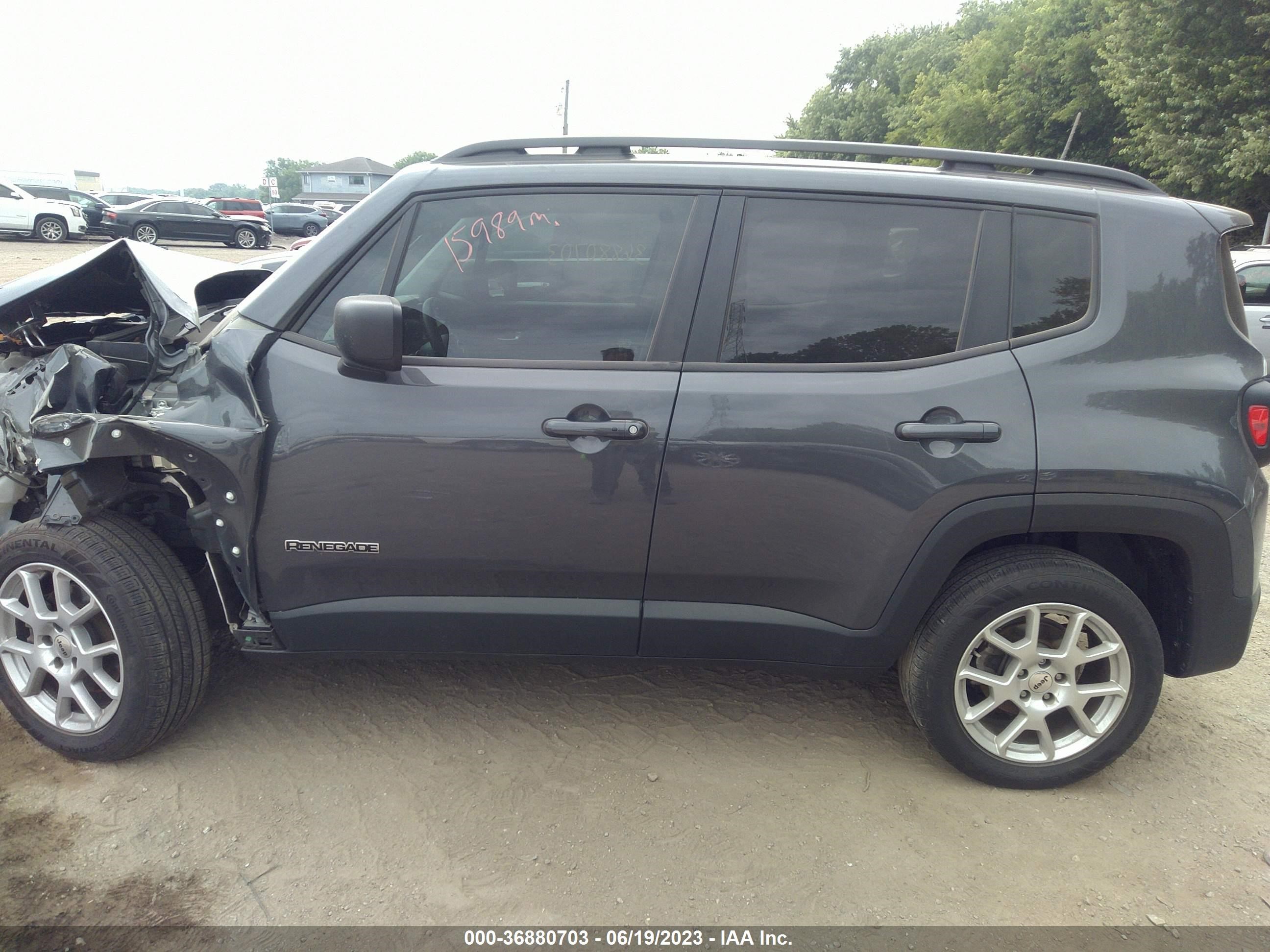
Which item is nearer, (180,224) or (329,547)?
(329,547)

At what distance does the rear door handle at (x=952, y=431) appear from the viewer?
8.29ft

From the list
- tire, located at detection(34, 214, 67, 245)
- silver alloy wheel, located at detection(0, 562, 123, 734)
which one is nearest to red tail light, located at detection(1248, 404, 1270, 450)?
silver alloy wheel, located at detection(0, 562, 123, 734)

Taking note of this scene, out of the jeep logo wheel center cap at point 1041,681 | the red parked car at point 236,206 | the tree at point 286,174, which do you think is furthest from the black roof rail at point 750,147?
the tree at point 286,174

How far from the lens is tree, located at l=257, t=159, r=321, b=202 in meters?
104

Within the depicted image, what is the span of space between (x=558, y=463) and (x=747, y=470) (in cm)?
56

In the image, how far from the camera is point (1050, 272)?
104 inches

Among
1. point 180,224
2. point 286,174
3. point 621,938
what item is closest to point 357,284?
point 621,938

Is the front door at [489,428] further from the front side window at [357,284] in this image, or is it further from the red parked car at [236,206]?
the red parked car at [236,206]

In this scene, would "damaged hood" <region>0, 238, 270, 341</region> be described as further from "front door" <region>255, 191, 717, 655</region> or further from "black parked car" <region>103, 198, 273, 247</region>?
"black parked car" <region>103, 198, 273, 247</region>

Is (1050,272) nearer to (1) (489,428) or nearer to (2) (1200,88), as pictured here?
(1) (489,428)

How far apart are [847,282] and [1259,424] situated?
1284 mm

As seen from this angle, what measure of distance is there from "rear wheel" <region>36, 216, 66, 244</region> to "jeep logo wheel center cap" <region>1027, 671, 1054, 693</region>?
26.8m

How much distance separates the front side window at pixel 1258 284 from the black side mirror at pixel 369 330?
8.84 metres

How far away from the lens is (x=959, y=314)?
2623 millimetres
